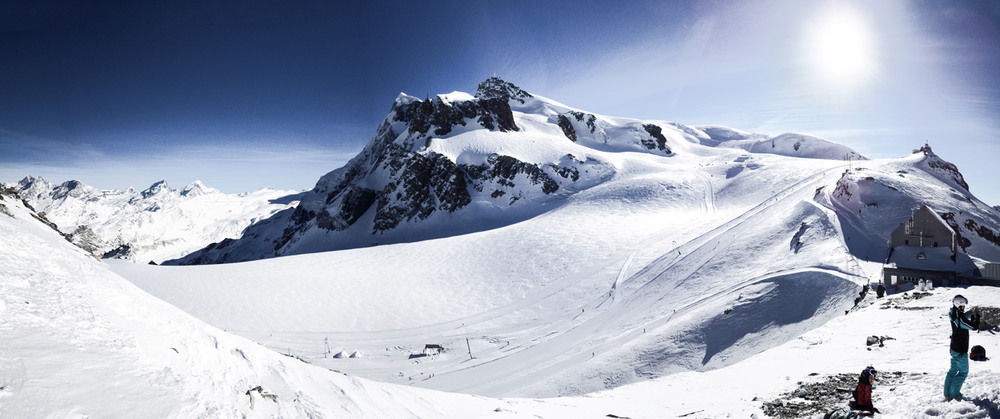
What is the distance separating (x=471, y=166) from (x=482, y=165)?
8.54ft

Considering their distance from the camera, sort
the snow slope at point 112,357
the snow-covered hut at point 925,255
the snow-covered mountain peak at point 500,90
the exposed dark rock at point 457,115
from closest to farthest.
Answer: the snow slope at point 112,357 → the snow-covered hut at point 925,255 → the exposed dark rock at point 457,115 → the snow-covered mountain peak at point 500,90

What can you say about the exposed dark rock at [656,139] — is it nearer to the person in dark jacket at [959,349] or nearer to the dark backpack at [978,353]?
the dark backpack at [978,353]

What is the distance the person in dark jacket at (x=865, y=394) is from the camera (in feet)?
24.3

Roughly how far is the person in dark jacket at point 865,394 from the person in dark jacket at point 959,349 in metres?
1.01

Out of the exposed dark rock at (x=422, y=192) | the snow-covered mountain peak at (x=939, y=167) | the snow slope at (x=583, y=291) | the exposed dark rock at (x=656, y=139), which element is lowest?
the snow slope at (x=583, y=291)

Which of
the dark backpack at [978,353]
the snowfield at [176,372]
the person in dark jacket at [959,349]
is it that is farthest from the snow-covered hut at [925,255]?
the person in dark jacket at [959,349]

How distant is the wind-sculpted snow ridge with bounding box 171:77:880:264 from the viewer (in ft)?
265

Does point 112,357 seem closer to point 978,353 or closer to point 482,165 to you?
point 978,353

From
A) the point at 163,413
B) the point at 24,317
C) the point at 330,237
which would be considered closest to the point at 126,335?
the point at 24,317

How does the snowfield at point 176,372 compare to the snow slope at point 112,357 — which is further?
the snowfield at point 176,372

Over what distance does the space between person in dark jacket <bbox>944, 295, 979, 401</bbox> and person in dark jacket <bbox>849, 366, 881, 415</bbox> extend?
1008 millimetres

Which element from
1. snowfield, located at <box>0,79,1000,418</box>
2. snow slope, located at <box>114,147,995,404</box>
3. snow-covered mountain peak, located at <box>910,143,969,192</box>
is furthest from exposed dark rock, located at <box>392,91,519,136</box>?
snow-covered mountain peak, located at <box>910,143,969,192</box>

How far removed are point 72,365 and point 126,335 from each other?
3.54 feet

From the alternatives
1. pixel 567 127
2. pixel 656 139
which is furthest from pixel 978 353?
pixel 656 139
